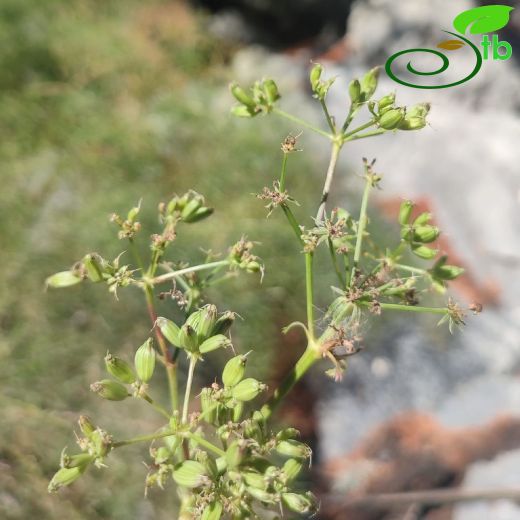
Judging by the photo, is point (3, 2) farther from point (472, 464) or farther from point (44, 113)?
point (472, 464)

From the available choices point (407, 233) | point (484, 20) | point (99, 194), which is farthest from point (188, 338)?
point (484, 20)

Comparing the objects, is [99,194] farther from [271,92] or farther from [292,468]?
[292,468]

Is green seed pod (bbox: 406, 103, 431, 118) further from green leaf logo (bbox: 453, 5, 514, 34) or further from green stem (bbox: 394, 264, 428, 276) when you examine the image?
green leaf logo (bbox: 453, 5, 514, 34)

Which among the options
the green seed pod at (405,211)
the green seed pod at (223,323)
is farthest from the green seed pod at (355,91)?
the green seed pod at (223,323)

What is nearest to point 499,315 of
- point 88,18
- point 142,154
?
point 142,154

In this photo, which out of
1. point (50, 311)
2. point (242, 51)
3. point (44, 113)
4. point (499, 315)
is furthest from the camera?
point (242, 51)

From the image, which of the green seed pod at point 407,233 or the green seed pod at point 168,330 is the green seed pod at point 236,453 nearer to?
the green seed pod at point 168,330
